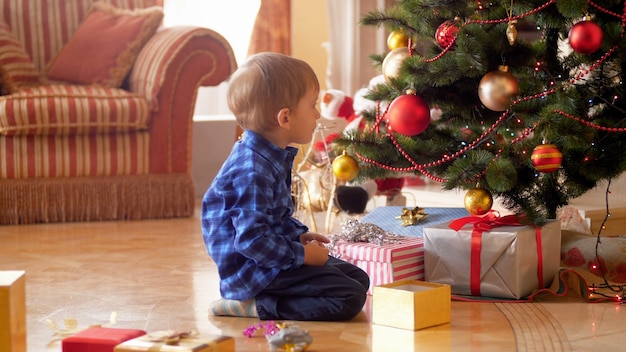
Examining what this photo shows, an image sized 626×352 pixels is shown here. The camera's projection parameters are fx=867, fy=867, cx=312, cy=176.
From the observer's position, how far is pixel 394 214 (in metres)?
2.49

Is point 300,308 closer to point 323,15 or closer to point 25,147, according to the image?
point 25,147

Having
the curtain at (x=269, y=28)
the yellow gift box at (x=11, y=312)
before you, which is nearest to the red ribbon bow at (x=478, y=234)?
the yellow gift box at (x=11, y=312)

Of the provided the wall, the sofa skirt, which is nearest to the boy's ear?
the sofa skirt

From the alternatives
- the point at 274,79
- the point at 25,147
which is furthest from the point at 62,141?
the point at 274,79

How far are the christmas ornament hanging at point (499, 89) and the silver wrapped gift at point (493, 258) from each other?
0.31m

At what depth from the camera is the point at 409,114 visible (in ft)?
7.22

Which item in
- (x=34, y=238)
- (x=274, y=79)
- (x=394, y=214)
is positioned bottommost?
(x=34, y=238)

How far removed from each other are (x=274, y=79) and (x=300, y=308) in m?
0.49

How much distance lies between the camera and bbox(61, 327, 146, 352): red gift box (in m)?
1.47

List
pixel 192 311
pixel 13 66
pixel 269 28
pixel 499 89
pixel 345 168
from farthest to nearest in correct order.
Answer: pixel 269 28 < pixel 13 66 < pixel 345 168 < pixel 499 89 < pixel 192 311

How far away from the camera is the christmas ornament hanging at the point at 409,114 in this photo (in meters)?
Answer: 2.20

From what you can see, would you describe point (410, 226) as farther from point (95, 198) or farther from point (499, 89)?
point (95, 198)

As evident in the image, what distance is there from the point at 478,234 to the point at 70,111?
1.93m

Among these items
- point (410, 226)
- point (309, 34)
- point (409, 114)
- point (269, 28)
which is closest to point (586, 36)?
point (409, 114)
